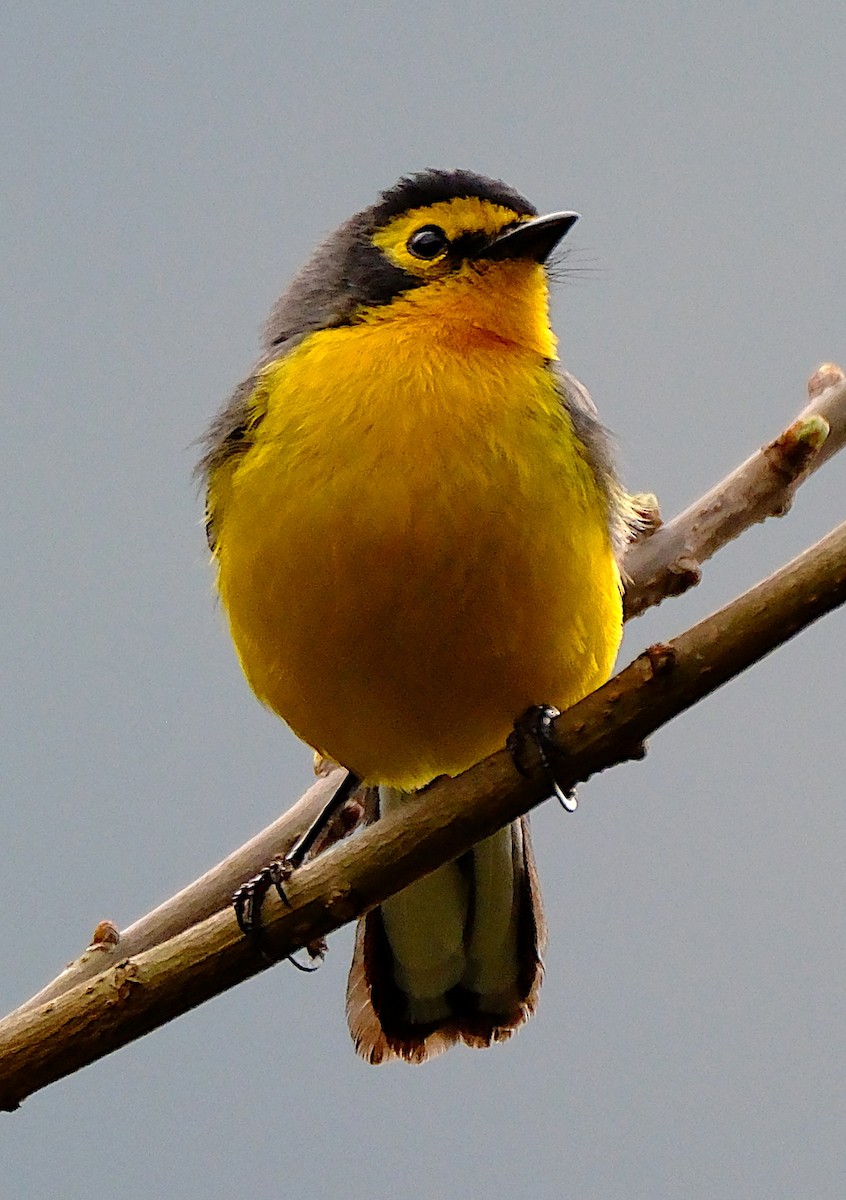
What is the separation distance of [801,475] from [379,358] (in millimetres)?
1031

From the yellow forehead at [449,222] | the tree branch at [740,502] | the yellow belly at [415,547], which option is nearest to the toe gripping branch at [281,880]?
the yellow belly at [415,547]

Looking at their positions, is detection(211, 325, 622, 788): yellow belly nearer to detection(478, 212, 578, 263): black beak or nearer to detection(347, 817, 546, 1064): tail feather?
detection(478, 212, 578, 263): black beak

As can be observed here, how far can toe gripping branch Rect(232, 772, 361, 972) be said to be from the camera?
89.7 inches

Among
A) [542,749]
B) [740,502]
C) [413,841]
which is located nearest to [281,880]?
[413,841]

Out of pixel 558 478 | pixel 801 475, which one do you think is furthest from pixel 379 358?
pixel 801 475

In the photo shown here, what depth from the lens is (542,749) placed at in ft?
7.43

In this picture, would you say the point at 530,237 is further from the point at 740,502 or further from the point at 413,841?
the point at 413,841

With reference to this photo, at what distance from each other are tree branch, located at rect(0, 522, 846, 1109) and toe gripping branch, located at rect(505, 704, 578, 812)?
0.06ft

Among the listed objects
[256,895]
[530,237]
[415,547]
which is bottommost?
[256,895]

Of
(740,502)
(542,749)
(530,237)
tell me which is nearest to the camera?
(542,749)

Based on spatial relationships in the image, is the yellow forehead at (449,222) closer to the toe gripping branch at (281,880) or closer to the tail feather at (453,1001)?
the toe gripping branch at (281,880)

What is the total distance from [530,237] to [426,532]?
79 centimetres

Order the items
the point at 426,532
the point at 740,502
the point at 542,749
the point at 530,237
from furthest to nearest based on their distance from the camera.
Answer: the point at 740,502 < the point at 530,237 < the point at 426,532 < the point at 542,749

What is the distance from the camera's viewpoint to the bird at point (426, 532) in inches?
102
